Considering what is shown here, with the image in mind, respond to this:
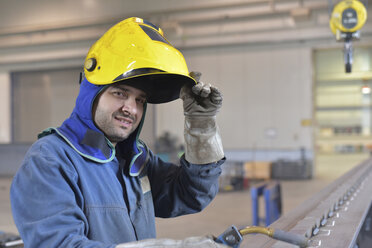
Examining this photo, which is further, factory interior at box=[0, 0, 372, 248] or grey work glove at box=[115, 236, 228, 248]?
factory interior at box=[0, 0, 372, 248]

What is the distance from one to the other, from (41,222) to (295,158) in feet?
36.6

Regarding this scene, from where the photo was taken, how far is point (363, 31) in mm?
10758

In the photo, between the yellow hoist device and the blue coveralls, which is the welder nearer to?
the blue coveralls

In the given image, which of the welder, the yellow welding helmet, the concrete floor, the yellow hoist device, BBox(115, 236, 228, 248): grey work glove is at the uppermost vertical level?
the yellow hoist device

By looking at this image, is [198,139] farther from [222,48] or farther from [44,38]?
[44,38]

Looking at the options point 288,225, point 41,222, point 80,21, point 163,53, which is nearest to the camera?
point 41,222

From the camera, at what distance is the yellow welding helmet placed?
140 cm

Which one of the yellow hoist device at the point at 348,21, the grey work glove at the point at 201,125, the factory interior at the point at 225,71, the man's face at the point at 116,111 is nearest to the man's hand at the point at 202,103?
the grey work glove at the point at 201,125

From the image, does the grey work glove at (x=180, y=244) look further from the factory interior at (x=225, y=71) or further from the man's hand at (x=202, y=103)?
the factory interior at (x=225, y=71)

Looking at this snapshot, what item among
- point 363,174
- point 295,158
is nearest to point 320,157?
point 295,158

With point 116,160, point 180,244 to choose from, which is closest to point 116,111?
point 116,160

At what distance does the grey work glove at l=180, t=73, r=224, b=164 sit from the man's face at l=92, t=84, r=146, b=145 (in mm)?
213

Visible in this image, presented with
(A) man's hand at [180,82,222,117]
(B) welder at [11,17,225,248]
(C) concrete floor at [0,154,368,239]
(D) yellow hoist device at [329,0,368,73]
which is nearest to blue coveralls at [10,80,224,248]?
(B) welder at [11,17,225,248]

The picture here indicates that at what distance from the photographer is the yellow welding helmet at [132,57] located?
4.59 ft
